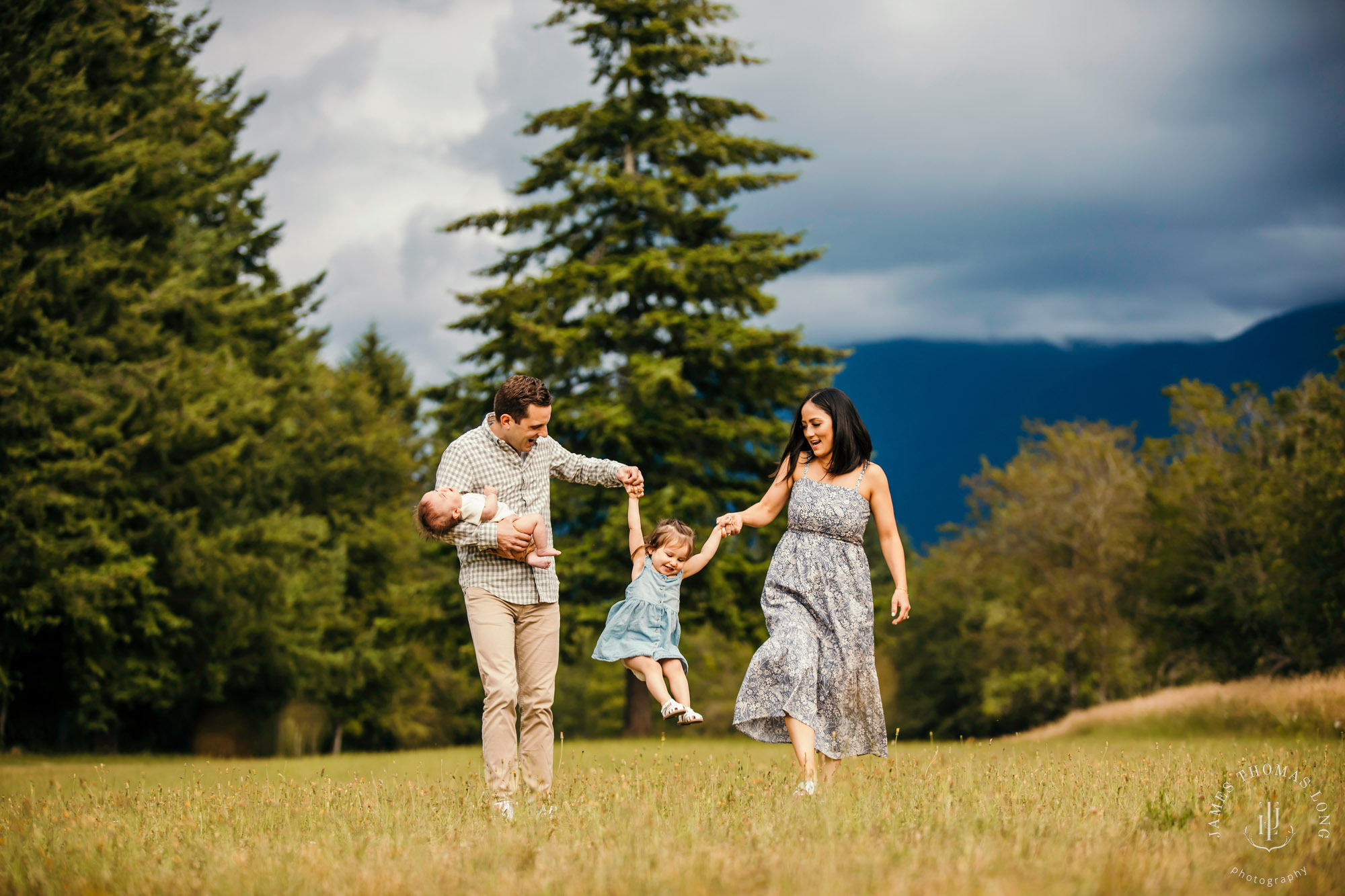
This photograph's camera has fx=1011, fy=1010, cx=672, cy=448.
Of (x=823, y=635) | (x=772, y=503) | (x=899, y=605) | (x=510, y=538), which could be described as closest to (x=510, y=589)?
(x=510, y=538)

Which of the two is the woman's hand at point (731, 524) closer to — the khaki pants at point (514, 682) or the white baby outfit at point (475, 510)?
the khaki pants at point (514, 682)

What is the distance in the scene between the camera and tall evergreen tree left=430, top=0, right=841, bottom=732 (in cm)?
1827

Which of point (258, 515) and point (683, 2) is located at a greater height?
point (683, 2)

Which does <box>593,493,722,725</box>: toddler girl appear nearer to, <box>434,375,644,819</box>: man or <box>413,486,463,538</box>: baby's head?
<box>434,375,644,819</box>: man

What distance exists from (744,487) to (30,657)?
14.2 metres

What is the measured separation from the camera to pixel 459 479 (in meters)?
5.84

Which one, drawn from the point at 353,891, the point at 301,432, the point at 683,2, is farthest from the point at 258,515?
the point at 353,891

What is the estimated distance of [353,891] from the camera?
143 inches

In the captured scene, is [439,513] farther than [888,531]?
No

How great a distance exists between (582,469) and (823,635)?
5.99 feet

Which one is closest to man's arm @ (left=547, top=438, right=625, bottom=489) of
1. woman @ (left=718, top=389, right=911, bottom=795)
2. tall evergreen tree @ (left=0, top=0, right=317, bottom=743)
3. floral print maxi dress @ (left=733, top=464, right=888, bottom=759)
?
woman @ (left=718, top=389, right=911, bottom=795)

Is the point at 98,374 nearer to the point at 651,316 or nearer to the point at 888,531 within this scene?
the point at 651,316

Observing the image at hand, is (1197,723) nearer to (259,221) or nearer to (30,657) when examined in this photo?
(30,657)

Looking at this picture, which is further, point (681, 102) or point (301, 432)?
point (301, 432)
